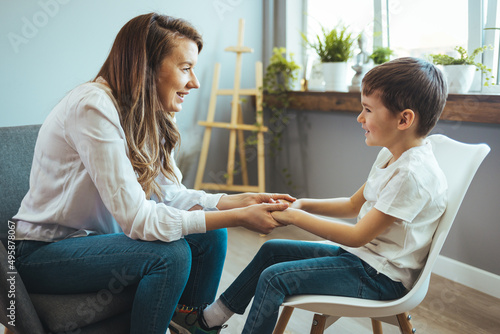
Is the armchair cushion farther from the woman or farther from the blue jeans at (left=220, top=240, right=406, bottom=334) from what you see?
the blue jeans at (left=220, top=240, right=406, bottom=334)

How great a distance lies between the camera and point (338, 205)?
1.45m

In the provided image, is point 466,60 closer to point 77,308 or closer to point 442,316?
point 442,316

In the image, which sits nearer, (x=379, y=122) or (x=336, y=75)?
(x=379, y=122)

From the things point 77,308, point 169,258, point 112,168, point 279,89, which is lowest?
point 77,308

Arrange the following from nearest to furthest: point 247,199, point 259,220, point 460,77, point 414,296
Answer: point 414,296, point 259,220, point 247,199, point 460,77

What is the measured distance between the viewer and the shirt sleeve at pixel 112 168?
118cm

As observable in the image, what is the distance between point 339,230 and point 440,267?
1.32 metres

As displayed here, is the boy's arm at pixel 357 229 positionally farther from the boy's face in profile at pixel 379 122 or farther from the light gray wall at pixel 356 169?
the light gray wall at pixel 356 169

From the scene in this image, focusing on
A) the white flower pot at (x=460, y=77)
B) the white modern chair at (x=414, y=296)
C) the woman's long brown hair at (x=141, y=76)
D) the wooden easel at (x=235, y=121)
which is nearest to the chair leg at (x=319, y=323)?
the white modern chair at (x=414, y=296)

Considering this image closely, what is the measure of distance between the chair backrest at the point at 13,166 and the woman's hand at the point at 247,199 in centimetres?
64

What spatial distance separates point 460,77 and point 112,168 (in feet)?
5.40

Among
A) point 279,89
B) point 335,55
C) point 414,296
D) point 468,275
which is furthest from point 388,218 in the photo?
point 279,89

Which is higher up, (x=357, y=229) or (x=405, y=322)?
(x=357, y=229)

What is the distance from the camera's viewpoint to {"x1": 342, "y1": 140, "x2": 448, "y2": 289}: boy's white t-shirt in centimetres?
114
